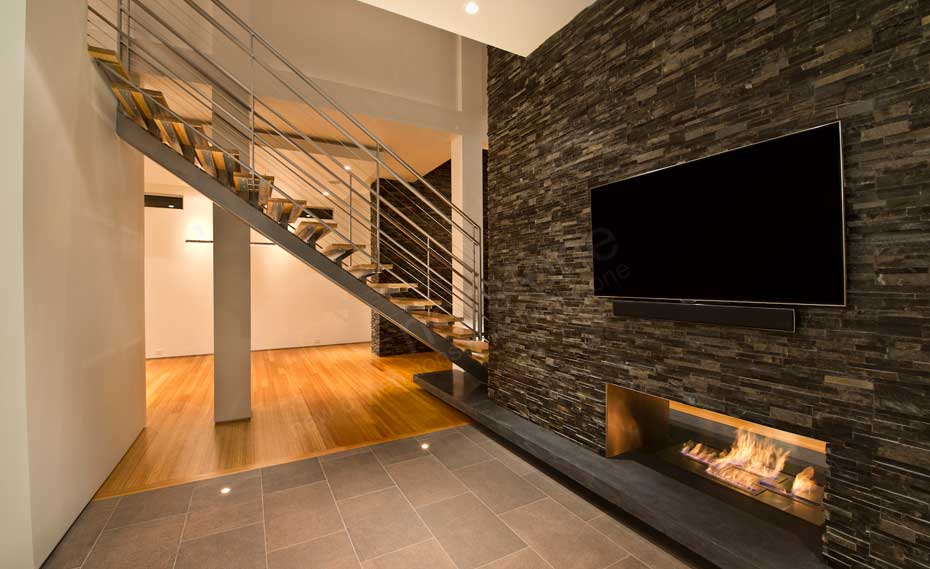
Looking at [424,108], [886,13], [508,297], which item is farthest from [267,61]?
[886,13]

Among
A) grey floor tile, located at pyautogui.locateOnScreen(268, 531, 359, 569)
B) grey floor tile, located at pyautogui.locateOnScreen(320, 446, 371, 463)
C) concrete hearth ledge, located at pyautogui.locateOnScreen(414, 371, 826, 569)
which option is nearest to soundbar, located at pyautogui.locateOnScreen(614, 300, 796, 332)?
concrete hearth ledge, located at pyautogui.locateOnScreen(414, 371, 826, 569)

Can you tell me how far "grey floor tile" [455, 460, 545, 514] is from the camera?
2252mm

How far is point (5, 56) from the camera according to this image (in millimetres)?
1572

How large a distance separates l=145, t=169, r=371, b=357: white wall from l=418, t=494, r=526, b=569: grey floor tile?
20.3ft

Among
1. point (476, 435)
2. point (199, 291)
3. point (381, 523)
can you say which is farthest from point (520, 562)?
point (199, 291)

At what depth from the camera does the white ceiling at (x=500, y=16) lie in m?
2.57

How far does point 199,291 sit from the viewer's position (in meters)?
6.82

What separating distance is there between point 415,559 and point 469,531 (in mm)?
318

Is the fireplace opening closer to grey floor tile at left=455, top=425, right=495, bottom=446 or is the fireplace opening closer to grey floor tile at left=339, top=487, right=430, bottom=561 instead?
grey floor tile at left=455, top=425, right=495, bottom=446

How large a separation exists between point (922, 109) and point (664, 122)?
967 mm

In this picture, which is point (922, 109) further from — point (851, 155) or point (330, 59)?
point (330, 59)

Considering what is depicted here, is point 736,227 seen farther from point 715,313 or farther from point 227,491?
point 227,491

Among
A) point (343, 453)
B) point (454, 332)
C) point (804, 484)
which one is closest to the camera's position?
point (804, 484)

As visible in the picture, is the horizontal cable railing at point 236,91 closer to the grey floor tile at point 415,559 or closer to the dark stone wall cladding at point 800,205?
the dark stone wall cladding at point 800,205
